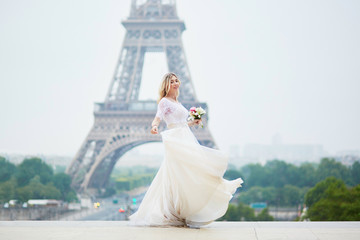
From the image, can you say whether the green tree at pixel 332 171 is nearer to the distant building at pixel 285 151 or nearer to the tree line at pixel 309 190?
the tree line at pixel 309 190

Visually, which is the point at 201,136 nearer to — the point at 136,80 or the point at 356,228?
the point at 136,80

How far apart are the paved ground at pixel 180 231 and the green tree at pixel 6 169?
22.4 meters

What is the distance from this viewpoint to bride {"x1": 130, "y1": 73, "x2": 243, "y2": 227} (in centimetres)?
455

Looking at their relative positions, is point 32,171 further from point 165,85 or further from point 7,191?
point 165,85

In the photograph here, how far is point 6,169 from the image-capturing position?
26828mm

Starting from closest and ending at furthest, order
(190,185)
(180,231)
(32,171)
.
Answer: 1. (180,231)
2. (190,185)
3. (32,171)

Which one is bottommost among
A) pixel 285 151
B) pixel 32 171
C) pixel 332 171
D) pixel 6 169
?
pixel 6 169

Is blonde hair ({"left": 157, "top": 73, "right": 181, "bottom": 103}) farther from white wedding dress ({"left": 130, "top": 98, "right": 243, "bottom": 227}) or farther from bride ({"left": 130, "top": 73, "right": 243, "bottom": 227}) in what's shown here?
white wedding dress ({"left": 130, "top": 98, "right": 243, "bottom": 227})

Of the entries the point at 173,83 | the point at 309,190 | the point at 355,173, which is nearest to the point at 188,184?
the point at 173,83

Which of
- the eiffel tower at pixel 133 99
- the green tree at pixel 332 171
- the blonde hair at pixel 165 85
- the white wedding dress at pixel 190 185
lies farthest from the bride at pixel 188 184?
the green tree at pixel 332 171

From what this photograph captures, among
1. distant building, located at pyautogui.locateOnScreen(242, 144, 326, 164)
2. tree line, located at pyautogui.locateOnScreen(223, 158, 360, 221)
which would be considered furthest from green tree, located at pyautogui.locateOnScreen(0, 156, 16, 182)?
distant building, located at pyautogui.locateOnScreen(242, 144, 326, 164)

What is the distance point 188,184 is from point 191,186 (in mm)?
32

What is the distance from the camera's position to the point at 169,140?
4.62 meters

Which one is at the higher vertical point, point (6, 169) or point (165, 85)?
point (6, 169)
